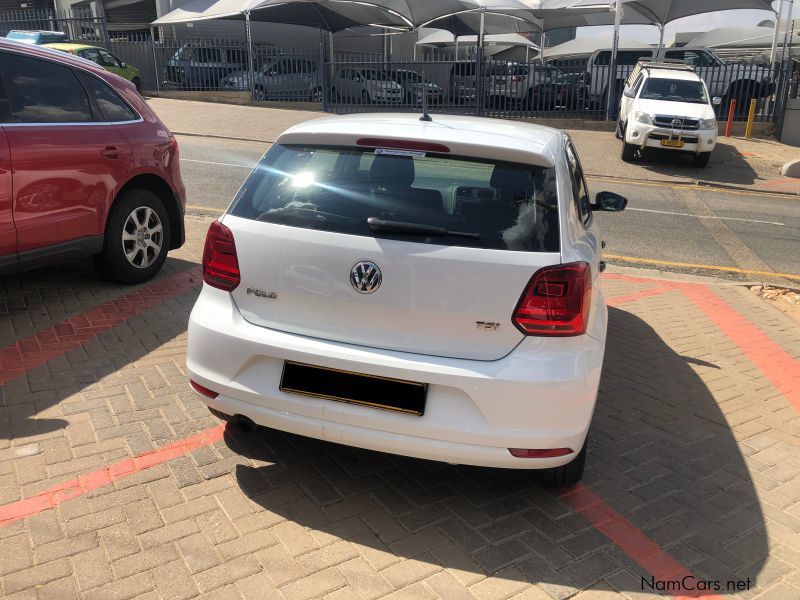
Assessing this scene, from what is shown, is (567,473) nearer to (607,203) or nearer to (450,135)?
(450,135)

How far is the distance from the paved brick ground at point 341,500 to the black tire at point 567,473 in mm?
85

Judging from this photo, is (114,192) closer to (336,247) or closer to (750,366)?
(336,247)

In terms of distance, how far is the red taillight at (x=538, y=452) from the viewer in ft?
9.53

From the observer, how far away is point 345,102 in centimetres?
2303

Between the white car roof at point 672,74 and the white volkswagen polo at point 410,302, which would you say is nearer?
the white volkswagen polo at point 410,302

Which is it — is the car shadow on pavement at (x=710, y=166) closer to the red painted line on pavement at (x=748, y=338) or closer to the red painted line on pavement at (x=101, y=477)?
the red painted line on pavement at (x=748, y=338)

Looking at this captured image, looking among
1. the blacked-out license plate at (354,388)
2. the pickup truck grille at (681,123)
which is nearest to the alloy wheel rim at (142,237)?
the blacked-out license plate at (354,388)

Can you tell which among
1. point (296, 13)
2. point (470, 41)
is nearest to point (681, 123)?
point (296, 13)

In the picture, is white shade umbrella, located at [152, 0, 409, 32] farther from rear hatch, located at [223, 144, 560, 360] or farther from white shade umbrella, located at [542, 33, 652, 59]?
rear hatch, located at [223, 144, 560, 360]

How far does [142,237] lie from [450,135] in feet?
11.5

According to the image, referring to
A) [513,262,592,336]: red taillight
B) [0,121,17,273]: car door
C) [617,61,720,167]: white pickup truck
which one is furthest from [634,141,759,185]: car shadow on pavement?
[0,121,17,273]: car door

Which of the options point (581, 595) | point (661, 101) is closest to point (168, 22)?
point (661, 101)

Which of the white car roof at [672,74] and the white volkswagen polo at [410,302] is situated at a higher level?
the white car roof at [672,74]

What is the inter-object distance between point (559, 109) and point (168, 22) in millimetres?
15406
